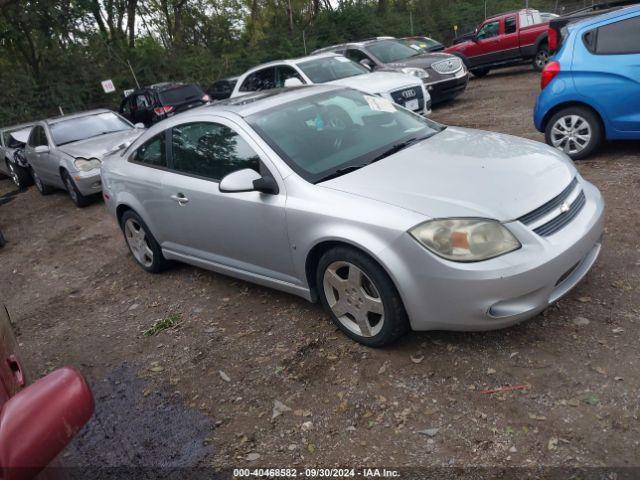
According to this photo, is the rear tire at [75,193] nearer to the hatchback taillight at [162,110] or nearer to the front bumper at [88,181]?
the front bumper at [88,181]

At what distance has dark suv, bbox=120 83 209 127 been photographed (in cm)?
1313

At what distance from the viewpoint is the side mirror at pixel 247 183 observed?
3.53 m

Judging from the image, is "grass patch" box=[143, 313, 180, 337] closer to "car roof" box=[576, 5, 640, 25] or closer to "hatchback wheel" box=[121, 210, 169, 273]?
"hatchback wheel" box=[121, 210, 169, 273]

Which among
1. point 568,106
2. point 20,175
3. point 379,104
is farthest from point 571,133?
point 20,175

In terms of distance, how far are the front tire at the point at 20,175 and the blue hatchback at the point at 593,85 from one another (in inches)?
426

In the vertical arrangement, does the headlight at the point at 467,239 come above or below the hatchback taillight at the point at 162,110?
below

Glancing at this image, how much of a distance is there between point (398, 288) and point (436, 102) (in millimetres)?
9927

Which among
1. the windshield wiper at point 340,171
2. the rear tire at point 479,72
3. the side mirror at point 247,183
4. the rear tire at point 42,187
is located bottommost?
the rear tire at point 479,72

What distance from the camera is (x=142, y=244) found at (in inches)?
211

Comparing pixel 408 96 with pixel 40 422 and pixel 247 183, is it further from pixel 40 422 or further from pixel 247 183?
pixel 40 422

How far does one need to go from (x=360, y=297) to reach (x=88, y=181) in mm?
6834

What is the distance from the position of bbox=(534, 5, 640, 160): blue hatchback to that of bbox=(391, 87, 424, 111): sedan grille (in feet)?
10.5

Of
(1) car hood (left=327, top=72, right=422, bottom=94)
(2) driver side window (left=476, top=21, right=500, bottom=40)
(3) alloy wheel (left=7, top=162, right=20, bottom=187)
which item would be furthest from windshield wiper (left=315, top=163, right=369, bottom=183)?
(2) driver side window (left=476, top=21, right=500, bottom=40)

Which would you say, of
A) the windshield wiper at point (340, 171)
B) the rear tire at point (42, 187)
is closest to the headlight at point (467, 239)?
the windshield wiper at point (340, 171)
